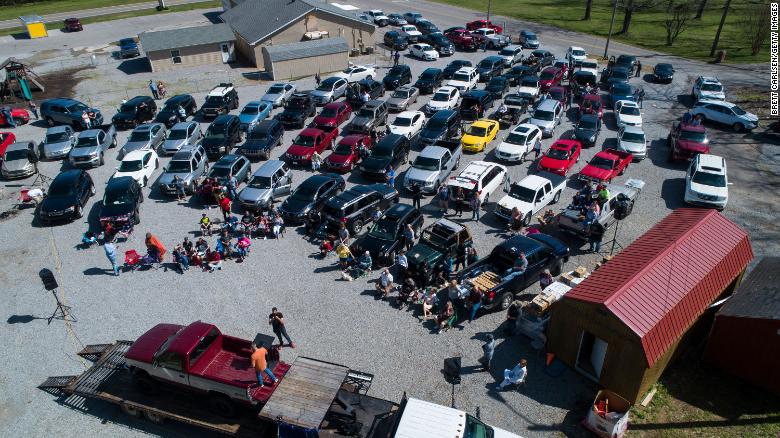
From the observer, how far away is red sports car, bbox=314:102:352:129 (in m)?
29.6

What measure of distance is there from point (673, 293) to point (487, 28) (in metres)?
46.3

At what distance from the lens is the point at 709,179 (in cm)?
2255

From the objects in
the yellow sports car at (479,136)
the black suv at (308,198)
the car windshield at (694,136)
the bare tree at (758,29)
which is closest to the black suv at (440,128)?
the yellow sports car at (479,136)

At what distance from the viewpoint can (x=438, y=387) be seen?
13.5 meters

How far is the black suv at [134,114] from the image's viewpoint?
3127 cm

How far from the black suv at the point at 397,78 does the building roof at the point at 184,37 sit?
16.6 metres

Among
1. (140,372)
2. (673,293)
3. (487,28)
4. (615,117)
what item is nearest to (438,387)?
(673,293)

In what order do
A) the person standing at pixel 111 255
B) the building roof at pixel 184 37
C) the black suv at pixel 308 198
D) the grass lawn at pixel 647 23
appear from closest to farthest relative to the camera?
1. the person standing at pixel 111 255
2. the black suv at pixel 308 198
3. the building roof at pixel 184 37
4. the grass lawn at pixel 647 23

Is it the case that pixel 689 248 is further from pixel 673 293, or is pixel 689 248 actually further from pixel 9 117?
pixel 9 117

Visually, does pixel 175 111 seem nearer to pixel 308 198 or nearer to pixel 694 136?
pixel 308 198

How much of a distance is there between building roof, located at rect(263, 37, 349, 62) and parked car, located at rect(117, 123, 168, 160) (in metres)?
14.2

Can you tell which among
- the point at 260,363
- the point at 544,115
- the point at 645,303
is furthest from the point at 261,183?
the point at 544,115

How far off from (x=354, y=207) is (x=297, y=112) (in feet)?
43.1

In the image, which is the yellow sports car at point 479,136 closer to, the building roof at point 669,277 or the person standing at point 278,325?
the building roof at point 669,277
